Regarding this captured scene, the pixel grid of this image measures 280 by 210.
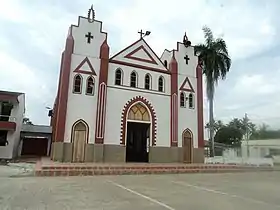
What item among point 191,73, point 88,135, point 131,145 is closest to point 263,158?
point 191,73

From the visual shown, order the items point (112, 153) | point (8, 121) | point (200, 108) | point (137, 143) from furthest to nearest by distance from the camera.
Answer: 1. point (137, 143)
2. point (200, 108)
3. point (8, 121)
4. point (112, 153)

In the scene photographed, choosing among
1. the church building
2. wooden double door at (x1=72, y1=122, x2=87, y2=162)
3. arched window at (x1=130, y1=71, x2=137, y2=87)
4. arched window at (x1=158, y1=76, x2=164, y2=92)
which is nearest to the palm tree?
the church building

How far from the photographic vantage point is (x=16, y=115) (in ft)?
77.3

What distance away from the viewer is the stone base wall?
18812 millimetres

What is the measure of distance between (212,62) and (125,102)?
11.0m

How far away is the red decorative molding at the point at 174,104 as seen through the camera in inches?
869

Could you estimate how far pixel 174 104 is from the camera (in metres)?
22.6

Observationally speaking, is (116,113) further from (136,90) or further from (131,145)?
(131,145)

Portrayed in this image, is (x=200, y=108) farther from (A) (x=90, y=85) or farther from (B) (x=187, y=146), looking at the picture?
(A) (x=90, y=85)

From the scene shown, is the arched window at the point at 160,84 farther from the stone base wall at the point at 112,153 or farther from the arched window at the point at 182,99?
the stone base wall at the point at 112,153

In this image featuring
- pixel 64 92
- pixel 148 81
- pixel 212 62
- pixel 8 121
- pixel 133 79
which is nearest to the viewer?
pixel 64 92

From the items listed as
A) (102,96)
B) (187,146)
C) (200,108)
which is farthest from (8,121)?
(200,108)

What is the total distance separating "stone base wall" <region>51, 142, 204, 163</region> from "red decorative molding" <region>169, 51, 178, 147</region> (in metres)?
0.83

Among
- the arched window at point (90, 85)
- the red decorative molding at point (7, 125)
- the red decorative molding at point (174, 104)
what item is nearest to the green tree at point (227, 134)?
the red decorative molding at point (174, 104)
